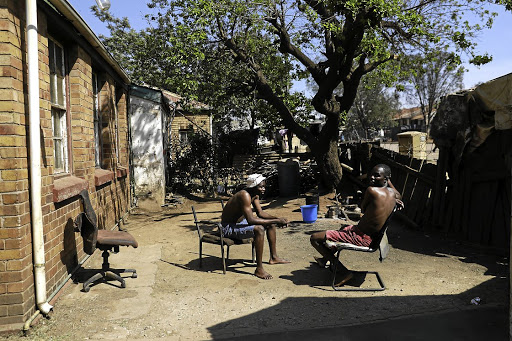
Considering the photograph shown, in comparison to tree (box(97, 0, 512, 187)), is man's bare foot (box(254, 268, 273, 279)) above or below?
below

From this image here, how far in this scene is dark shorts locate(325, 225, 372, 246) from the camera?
5.19 metres

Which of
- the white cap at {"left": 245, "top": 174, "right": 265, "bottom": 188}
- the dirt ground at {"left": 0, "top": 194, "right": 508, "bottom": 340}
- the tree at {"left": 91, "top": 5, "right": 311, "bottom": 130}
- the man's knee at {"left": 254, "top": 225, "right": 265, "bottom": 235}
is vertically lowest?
the dirt ground at {"left": 0, "top": 194, "right": 508, "bottom": 340}

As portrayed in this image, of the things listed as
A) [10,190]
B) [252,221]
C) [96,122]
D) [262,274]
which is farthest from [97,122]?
[262,274]

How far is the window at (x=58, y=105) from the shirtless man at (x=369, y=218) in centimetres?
367

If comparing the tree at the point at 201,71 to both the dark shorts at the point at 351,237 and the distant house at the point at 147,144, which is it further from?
the dark shorts at the point at 351,237

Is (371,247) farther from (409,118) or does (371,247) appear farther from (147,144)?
(409,118)

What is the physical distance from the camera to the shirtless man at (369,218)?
5.07m

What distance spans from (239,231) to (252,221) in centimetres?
42

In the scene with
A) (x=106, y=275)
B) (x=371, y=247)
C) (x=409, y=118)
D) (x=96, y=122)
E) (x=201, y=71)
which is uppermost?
(x=409, y=118)

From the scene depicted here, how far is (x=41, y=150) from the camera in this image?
4.44 meters

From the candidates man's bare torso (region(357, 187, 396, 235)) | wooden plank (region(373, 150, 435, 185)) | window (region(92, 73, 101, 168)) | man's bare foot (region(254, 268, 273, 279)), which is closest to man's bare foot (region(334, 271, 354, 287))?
man's bare torso (region(357, 187, 396, 235))

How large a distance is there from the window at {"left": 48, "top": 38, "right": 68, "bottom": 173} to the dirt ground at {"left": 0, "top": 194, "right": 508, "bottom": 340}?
65.8 inches

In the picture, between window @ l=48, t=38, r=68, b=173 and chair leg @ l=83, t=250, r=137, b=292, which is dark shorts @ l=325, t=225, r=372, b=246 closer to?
chair leg @ l=83, t=250, r=137, b=292

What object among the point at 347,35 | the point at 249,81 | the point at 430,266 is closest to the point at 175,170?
the point at 249,81
